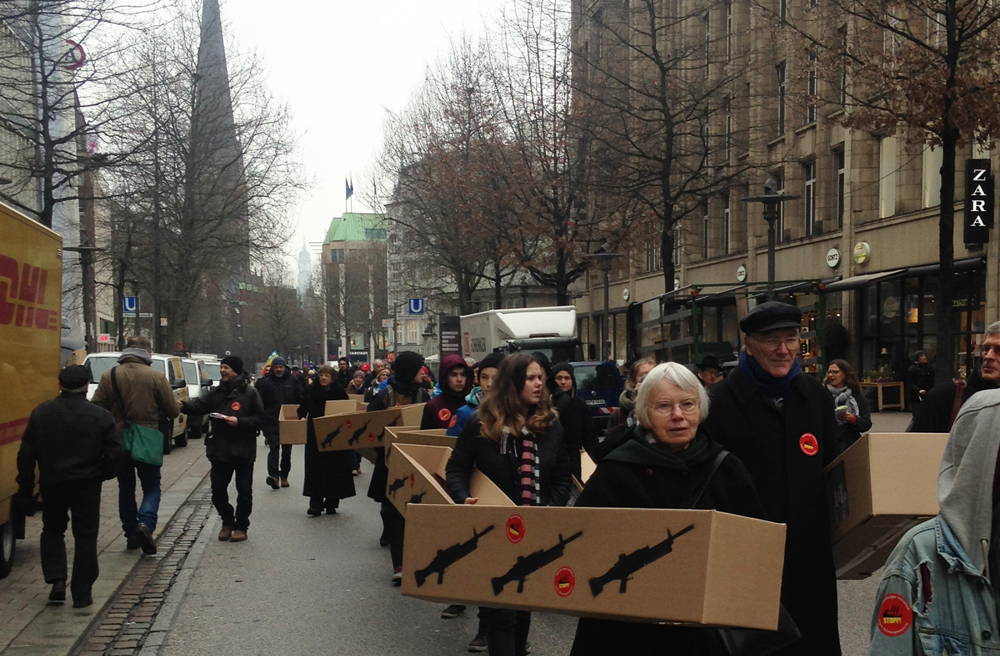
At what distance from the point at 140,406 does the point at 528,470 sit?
5.44 metres

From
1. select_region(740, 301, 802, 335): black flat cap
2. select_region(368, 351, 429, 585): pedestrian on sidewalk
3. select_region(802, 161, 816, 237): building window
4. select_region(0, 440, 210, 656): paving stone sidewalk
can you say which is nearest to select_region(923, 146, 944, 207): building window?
select_region(802, 161, 816, 237): building window

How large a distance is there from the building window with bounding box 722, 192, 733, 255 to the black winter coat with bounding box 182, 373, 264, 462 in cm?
3183

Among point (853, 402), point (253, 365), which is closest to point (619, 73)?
point (853, 402)

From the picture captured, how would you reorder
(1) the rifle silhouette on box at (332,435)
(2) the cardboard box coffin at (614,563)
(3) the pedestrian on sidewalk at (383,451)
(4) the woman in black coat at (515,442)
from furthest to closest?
1. (1) the rifle silhouette on box at (332,435)
2. (3) the pedestrian on sidewalk at (383,451)
3. (4) the woman in black coat at (515,442)
4. (2) the cardboard box coffin at (614,563)

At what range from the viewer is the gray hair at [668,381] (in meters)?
3.72

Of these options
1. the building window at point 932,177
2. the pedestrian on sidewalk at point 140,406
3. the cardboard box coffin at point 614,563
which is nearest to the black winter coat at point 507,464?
the cardboard box coffin at point 614,563

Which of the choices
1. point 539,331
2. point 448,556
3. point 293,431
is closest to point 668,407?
point 448,556

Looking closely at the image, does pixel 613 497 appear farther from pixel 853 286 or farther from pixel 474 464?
pixel 853 286

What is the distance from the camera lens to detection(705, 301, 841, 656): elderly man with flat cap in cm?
393

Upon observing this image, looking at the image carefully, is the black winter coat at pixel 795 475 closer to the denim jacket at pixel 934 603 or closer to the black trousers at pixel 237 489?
the denim jacket at pixel 934 603

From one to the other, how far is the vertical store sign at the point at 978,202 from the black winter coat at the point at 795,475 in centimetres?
2192

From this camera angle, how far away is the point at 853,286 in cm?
2869

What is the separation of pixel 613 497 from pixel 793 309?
42.4 inches

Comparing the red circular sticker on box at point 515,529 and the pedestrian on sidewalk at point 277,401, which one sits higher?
the red circular sticker on box at point 515,529
